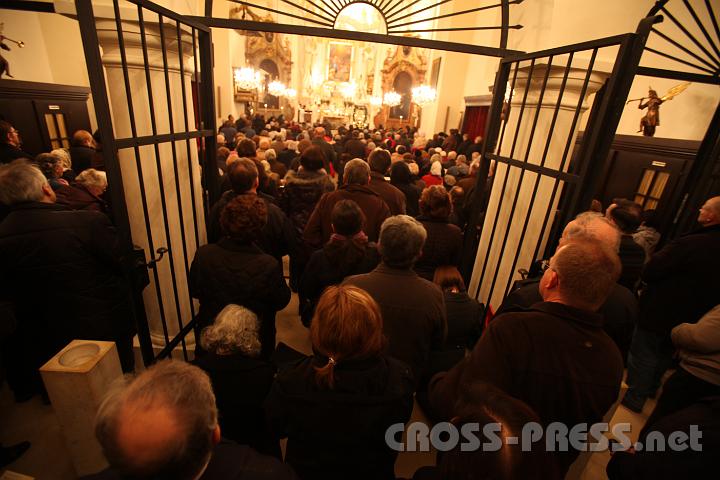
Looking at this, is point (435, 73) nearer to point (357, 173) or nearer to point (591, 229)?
point (357, 173)

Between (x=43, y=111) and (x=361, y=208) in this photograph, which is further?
(x=43, y=111)

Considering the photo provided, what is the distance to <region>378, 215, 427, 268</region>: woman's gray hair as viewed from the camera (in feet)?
5.85

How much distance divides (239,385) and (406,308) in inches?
34.6

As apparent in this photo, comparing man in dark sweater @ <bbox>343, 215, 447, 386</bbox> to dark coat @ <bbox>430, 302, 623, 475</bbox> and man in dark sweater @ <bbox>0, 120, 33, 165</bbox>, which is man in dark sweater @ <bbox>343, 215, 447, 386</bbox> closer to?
dark coat @ <bbox>430, 302, 623, 475</bbox>

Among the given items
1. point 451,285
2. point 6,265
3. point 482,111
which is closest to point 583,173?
point 451,285

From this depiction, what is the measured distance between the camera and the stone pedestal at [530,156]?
95.1 inches

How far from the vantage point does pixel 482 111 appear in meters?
12.2

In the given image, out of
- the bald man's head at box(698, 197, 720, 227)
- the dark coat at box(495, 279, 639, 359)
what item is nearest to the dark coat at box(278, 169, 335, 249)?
the dark coat at box(495, 279, 639, 359)

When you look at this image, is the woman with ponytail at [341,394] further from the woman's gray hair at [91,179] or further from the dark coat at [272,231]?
the woman's gray hair at [91,179]

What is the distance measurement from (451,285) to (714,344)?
54.9 inches

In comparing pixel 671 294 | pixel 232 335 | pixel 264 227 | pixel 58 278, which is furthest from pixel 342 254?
pixel 671 294

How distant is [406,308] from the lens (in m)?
1.75

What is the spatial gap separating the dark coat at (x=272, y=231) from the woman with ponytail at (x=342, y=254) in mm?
427

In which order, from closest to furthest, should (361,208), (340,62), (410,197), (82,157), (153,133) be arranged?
(153,133) < (361,208) < (410,197) < (82,157) < (340,62)
